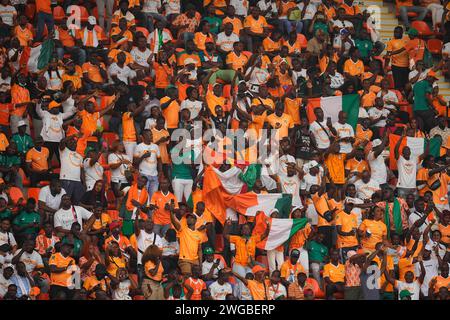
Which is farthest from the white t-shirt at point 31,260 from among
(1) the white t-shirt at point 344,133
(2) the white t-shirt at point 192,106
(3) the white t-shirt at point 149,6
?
(3) the white t-shirt at point 149,6

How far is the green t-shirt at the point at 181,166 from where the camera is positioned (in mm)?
19953

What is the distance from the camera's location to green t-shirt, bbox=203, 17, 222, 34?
73.8ft

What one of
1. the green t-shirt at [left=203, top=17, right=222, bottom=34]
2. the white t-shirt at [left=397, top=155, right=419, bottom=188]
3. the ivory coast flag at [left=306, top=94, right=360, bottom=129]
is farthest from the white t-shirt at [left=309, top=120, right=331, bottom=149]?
the green t-shirt at [left=203, top=17, right=222, bottom=34]

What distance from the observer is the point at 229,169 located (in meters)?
19.9

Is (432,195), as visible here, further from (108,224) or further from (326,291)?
(108,224)

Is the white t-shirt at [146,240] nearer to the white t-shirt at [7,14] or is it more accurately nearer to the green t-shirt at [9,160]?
the green t-shirt at [9,160]

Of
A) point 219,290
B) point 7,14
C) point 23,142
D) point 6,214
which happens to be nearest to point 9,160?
point 23,142

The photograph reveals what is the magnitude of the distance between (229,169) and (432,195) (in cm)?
332

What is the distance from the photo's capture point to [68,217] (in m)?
19.0

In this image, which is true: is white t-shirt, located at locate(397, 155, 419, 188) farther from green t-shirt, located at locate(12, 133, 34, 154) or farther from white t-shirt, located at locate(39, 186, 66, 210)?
green t-shirt, located at locate(12, 133, 34, 154)

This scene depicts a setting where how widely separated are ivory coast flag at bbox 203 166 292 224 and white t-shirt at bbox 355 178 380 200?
4.16ft

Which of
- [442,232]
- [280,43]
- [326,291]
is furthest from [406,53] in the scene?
[326,291]

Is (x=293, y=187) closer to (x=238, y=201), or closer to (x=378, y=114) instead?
(x=238, y=201)

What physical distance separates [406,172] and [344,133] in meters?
1.15
